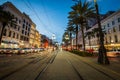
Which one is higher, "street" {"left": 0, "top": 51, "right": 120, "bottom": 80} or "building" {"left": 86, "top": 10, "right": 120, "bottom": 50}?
"building" {"left": 86, "top": 10, "right": 120, "bottom": 50}

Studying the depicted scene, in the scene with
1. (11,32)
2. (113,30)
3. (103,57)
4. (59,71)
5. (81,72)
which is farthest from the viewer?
(113,30)

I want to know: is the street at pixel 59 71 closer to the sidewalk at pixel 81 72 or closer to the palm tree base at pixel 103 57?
the sidewalk at pixel 81 72

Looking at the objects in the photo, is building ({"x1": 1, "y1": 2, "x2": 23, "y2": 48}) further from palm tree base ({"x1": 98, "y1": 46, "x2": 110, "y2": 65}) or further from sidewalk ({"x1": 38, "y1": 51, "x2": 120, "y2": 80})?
palm tree base ({"x1": 98, "y1": 46, "x2": 110, "y2": 65})

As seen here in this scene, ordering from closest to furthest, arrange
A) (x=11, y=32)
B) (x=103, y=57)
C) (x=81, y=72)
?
(x=81, y=72), (x=103, y=57), (x=11, y=32)

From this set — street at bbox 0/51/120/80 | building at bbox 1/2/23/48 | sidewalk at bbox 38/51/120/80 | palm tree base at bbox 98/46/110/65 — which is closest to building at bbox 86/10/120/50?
palm tree base at bbox 98/46/110/65

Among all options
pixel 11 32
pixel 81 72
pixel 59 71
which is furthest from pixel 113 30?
pixel 59 71

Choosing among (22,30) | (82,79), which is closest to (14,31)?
(22,30)

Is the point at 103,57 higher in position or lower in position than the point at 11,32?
lower

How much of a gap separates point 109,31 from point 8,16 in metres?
42.0

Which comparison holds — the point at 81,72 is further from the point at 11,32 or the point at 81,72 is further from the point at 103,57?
the point at 11,32

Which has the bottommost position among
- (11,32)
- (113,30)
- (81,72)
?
(81,72)

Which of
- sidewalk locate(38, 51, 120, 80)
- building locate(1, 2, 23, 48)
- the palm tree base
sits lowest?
sidewalk locate(38, 51, 120, 80)

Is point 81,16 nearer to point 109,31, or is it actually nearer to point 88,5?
point 88,5

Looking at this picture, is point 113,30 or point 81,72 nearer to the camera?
point 81,72
